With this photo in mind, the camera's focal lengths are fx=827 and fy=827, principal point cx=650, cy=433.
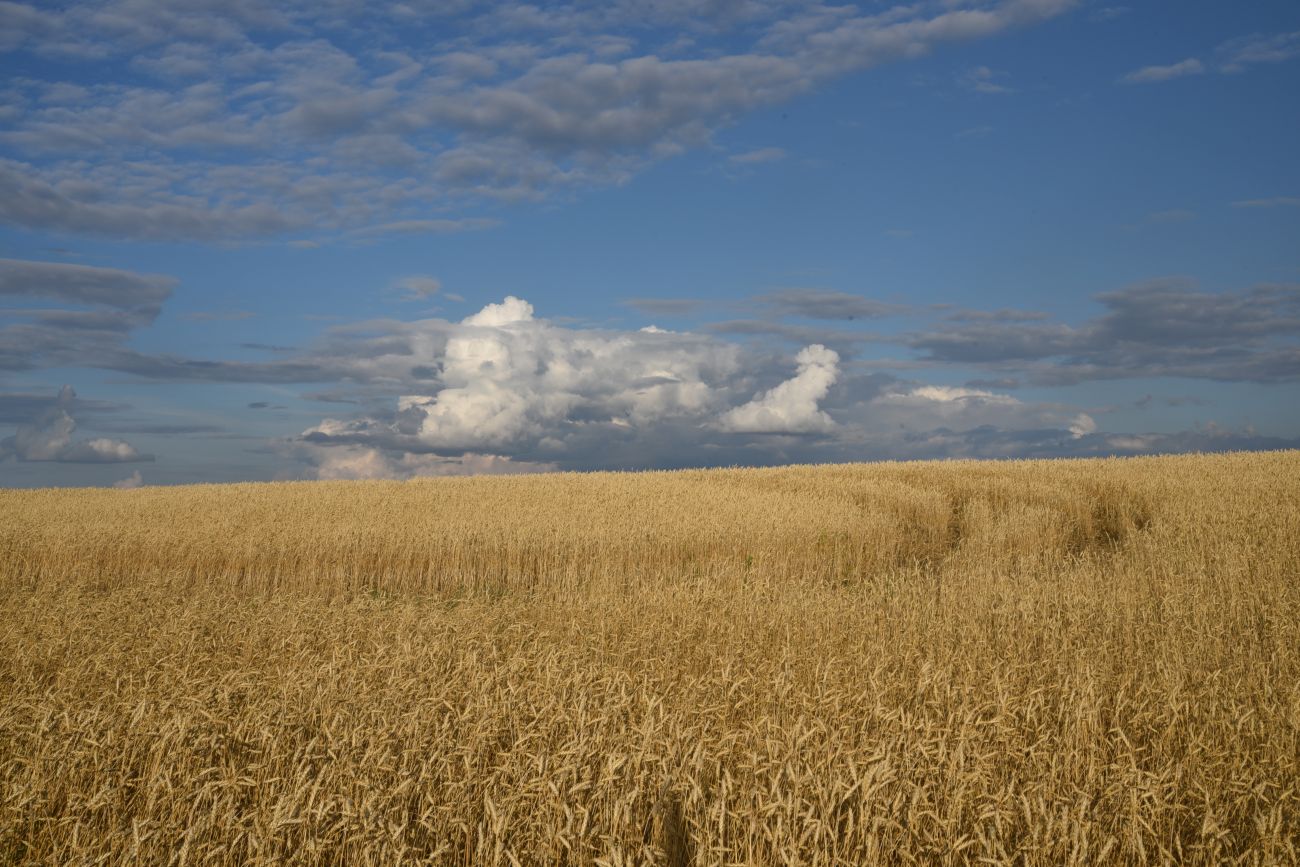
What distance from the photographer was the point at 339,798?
182 inches

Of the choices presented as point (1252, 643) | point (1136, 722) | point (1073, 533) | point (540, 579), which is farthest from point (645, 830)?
point (1073, 533)

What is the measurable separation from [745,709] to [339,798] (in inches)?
137

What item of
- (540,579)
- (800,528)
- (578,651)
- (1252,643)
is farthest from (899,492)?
(578,651)

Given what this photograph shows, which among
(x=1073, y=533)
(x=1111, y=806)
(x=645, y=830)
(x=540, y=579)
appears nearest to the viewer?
(x=645, y=830)

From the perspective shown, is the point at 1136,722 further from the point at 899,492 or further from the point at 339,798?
the point at 899,492

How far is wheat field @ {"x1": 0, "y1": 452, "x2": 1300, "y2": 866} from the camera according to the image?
432 centimetres

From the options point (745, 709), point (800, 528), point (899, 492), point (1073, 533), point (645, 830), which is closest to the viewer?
point (645, 830)

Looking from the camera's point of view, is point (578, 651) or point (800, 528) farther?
point (800, 528)

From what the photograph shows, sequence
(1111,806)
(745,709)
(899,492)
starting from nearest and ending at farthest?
(1111,806)
(745,709)
(899,492)

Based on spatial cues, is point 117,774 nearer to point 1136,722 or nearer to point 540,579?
point 1136,722

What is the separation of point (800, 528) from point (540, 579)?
21.2ft

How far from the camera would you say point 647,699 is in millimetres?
6105

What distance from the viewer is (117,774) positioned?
202 inches

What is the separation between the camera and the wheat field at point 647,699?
170 inches
